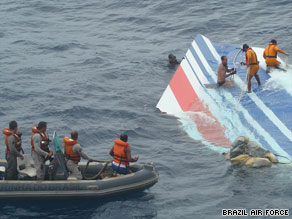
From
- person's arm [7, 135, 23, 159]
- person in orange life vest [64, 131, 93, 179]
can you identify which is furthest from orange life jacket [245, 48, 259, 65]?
person's arm [7, 135, 23, 159]

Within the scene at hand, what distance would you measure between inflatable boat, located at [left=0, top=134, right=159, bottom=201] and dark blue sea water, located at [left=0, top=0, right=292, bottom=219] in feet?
1.32

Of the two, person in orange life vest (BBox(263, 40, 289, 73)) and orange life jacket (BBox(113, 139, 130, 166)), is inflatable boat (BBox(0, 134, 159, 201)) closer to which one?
orange life jacket (BBox(113, 139, 130, 166))

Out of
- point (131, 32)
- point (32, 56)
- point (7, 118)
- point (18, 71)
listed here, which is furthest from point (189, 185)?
point (131, 32)

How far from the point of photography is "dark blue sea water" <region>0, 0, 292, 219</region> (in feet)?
45.7

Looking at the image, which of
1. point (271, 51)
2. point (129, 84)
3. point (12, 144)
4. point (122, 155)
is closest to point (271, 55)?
point (271, 51)

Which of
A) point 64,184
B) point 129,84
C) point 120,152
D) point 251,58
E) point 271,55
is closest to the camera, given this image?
point 64,184

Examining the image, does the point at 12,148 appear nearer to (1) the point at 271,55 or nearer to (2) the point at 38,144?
(2) the point at 38,144

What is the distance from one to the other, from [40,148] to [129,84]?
9644 millimetres

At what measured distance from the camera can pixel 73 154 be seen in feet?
45.4

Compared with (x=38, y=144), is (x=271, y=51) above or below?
above

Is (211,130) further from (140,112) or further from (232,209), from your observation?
(232,209)

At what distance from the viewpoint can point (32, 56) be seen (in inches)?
1029

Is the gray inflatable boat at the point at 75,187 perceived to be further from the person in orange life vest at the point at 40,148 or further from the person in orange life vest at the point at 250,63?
the person in orange life vest at the point at 250,63

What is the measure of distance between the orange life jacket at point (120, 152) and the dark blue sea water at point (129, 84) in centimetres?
97
